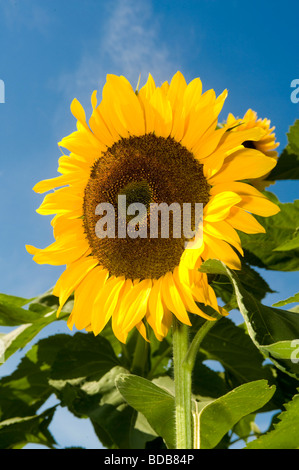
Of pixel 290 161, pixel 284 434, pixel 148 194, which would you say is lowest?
pixel 284 434

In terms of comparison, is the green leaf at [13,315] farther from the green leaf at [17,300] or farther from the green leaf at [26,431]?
the green leaf at [26,431]

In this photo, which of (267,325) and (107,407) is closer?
(267,325)

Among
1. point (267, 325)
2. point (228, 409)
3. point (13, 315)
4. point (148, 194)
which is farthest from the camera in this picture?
point (13, 315)

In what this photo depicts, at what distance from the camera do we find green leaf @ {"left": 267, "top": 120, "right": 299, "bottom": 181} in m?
1.66

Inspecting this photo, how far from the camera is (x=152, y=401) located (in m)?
1.28

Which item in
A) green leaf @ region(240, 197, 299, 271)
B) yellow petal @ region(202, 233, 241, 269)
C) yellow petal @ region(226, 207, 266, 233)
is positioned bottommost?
yellow petal @ region(202, 233, 241, 269)

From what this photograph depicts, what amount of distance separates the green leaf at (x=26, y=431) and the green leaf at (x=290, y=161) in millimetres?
1185

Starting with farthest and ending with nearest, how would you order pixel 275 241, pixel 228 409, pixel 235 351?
pixel 235 351, pixel 275 241, pixel 228 409

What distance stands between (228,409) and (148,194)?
1.80ft

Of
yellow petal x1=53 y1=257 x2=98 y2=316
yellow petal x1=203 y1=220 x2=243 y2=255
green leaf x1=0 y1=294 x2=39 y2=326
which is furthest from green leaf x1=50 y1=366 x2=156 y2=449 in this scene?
yellow petal x1=203 y1=220 x2=243 y2=255

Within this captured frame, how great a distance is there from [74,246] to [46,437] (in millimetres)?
961

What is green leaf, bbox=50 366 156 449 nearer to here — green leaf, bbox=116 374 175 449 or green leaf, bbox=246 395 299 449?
green leaf, bbox=116 374 175 449

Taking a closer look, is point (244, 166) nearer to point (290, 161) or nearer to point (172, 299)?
point (172, 299)

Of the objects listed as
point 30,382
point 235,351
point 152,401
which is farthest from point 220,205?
point 30,382
